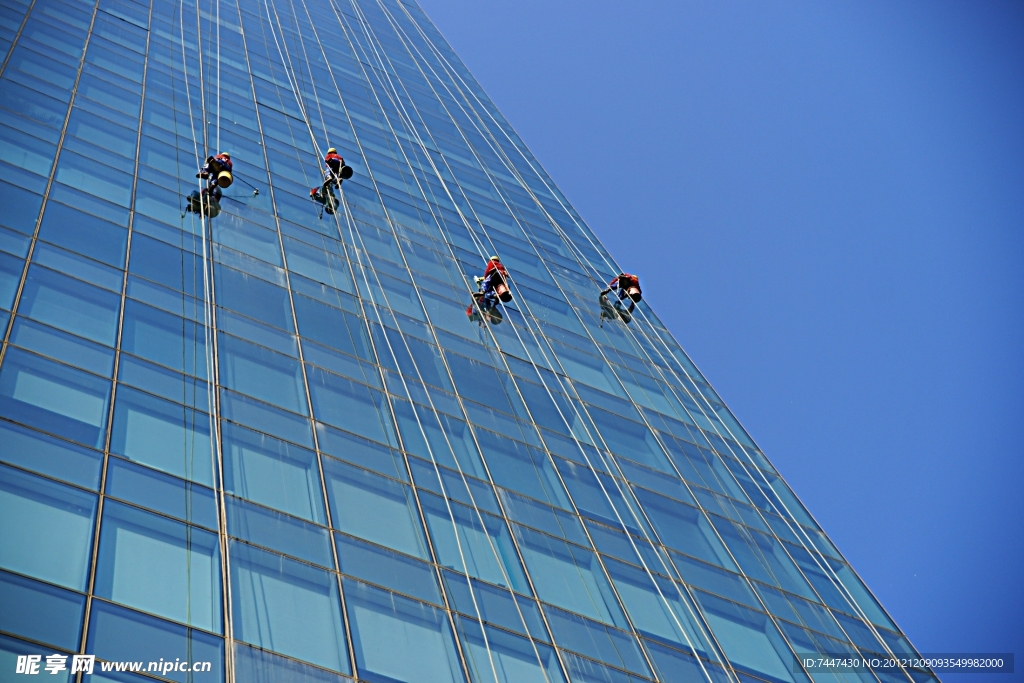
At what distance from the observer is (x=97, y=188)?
56.9 ft

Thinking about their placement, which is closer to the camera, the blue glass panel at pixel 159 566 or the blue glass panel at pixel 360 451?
the blue glass panel at pixel 159 566

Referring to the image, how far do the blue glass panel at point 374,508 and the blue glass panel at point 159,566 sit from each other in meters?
2.19

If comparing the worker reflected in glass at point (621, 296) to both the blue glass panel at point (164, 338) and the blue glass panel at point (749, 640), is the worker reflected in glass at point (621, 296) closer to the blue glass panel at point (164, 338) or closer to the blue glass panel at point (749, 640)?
the blue glass panel at point (749, 640)

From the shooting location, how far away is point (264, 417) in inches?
546

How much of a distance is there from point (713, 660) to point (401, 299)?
9.66 m

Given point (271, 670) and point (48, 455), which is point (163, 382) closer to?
point (48, 455)

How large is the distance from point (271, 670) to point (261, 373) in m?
5.95

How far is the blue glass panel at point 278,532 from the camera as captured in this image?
11.5 meters

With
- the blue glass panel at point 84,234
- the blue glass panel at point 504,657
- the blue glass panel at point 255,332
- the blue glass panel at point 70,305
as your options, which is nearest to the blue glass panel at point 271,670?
the blue glass panel at point 504,657

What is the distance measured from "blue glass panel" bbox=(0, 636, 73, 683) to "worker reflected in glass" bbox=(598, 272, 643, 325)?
18.7 m

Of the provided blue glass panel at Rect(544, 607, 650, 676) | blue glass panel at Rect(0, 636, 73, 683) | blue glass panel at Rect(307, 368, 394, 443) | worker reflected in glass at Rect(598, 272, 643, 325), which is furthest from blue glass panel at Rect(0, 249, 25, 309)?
worker reflected in glass at Rect(598, 272, 643, 325)

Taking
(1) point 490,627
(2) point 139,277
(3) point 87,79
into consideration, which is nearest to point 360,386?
(2) point 139,277

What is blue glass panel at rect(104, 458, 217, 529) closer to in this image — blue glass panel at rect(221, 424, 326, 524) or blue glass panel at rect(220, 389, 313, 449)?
blue glass panel at rect(221, 424, 326, 524)

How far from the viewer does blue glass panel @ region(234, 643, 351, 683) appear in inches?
379
